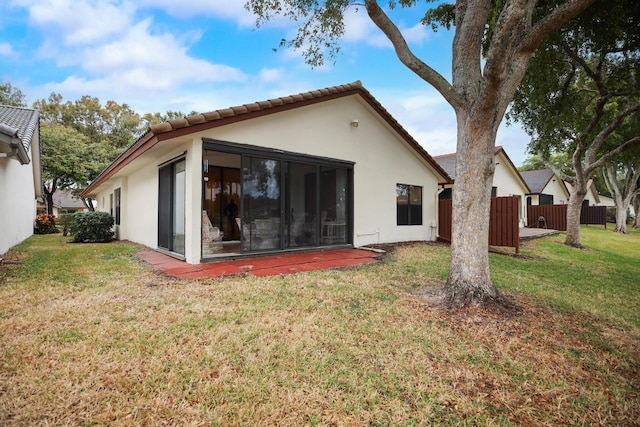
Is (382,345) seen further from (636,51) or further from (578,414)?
(636,51)

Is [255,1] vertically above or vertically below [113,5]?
below

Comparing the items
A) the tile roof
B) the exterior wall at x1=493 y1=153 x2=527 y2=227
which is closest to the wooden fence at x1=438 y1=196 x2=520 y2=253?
the tile roof

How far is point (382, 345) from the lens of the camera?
2977 millimetres

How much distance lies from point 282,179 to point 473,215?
15.2ft

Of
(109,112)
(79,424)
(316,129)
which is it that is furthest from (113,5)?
(109,112)

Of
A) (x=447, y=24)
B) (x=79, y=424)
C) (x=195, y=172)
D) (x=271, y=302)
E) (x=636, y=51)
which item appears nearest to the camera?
(x=79, y=424)

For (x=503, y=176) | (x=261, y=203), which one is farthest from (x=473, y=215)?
(x=503, y=176)

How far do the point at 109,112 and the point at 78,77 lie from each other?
14.3ft

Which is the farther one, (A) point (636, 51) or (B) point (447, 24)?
(A) point (636, 51)

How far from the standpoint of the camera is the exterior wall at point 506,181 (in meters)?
19.8

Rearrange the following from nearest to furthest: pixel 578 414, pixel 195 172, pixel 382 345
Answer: pixel 578 414, pixel 382 345, pixel 195 172

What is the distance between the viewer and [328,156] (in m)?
8.60

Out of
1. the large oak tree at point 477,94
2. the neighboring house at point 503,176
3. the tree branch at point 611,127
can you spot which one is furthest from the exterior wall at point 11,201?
the neighboring house at point 503,176

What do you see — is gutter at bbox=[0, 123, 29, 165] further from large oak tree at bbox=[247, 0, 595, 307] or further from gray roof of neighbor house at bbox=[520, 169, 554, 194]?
gray roof of neighbor house at bbox=[520, 169, 554, 194]
